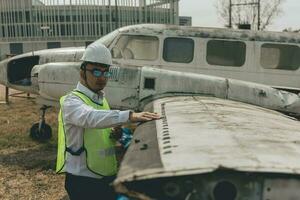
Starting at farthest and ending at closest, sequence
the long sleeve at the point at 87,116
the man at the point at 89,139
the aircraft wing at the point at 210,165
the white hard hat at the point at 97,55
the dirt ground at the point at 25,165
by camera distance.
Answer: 1. the dirt ground at the point at 25,165
2. the white hard hat at the point at 97,55
3. the man at the point at 89,139
4. the long sleeve at the point at 87,116
5. the aircraft wing at the point at 210,165

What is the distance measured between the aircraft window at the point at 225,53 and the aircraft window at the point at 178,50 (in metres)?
0.37

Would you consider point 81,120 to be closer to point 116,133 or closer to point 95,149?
point 95,149

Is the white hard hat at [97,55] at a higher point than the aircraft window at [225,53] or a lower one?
higher

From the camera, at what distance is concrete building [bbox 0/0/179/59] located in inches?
2063

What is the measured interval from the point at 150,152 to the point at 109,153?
0.83 metres

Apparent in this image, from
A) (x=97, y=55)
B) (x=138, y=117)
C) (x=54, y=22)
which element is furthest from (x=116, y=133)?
(x=54, y=22)

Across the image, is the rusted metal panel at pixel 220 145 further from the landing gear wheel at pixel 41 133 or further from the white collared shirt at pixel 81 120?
the landing gear wheel at pixel 41 133

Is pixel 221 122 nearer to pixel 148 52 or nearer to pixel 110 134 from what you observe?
pixel 110 134

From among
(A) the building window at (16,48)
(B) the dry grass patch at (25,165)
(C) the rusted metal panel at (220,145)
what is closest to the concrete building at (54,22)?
(A) the building window at (16,48)

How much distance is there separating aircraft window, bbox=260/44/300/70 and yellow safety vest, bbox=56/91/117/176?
5.98 meters

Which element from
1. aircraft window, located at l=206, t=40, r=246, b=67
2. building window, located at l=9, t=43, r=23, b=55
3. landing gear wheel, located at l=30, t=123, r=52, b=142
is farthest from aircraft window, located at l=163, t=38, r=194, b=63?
building window, located at l=9, t=43, r=23, b=55

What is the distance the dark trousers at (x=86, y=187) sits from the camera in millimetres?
4266

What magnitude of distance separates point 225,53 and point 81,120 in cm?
616

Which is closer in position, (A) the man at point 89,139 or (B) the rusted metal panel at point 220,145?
(B) the rusted metal panel at point 220,145
